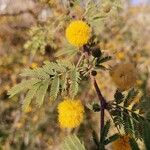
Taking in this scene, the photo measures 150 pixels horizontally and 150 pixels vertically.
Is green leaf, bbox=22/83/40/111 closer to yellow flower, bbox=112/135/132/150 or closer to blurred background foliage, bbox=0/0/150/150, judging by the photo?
yellow flower, bbox=112/135/132/150

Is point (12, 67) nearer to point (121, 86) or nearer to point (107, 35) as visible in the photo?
point (107, 35)

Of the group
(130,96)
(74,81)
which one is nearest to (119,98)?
(130,96)

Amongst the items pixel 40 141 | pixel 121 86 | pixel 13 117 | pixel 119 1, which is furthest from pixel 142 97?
pixel 13 117

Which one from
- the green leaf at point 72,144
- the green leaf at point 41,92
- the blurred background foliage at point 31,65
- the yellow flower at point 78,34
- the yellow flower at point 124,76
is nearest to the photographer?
the green leaf at point 72,144

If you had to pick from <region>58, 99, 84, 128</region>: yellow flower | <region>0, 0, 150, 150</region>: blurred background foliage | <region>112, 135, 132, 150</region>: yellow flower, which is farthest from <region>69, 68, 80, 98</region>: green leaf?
<region>0, 0, 150, 150</region>: blurred background foliage

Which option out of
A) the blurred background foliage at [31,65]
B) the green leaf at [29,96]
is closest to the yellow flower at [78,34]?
the green leaf at [29,96]

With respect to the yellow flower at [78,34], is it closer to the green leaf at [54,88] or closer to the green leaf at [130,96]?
the green leaf at [54,88]

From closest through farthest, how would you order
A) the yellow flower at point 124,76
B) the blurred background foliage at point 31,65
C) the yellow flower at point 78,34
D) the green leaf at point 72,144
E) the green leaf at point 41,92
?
1. the green leaf at point 72,144
2. the green leaf at point 41,92
3. the yellow flower at point 78,34
4. the yellow flower at point 124,76
5. the blurred background foliage at point 31,65
